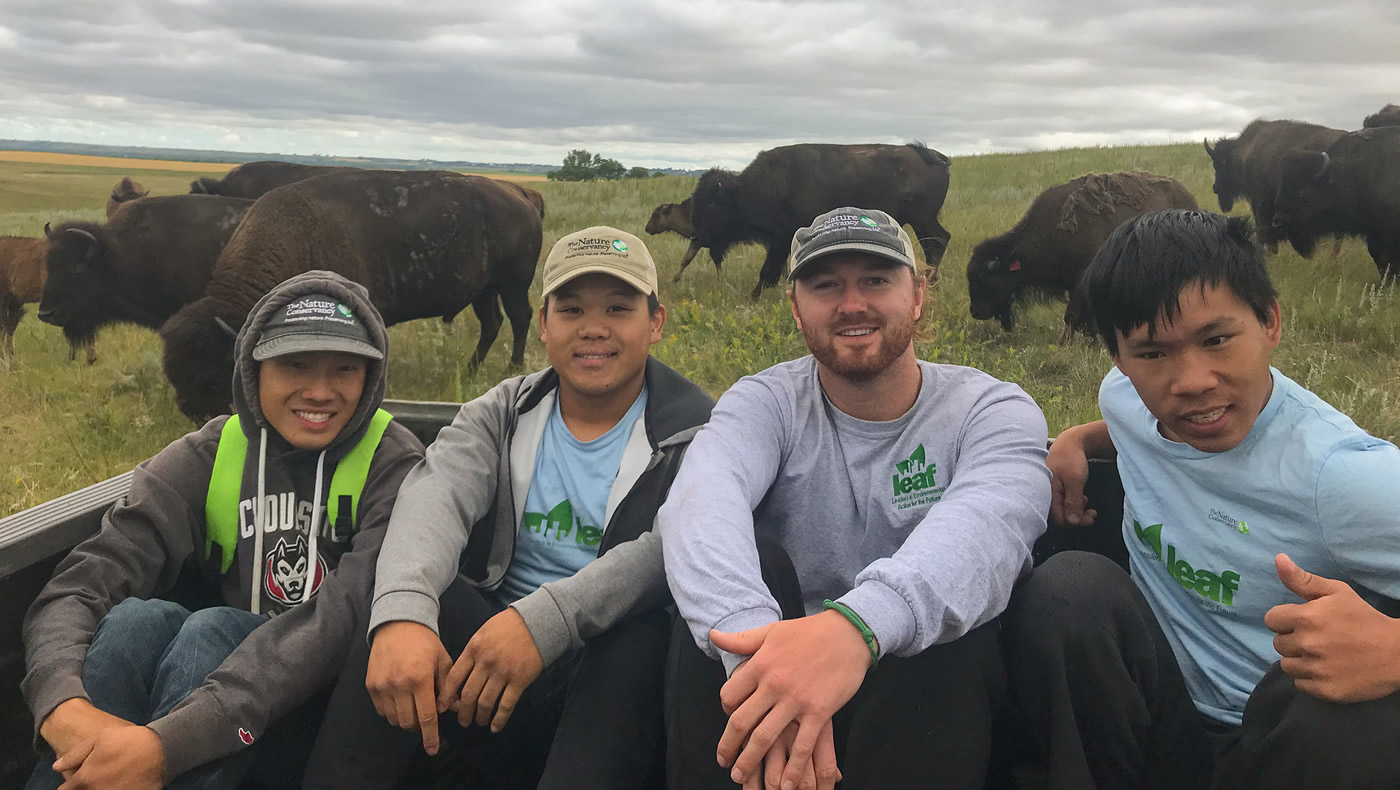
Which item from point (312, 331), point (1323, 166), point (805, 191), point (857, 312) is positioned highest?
point (1323, 166)

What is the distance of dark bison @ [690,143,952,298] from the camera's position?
14.1m

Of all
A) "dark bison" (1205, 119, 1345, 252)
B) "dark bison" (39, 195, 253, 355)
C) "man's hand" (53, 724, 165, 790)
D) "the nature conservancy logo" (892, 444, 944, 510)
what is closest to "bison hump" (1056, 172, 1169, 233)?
"dark bison" (1205, 119, 1345, 252)

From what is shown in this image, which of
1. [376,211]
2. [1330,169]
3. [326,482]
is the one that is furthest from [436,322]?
[1330,169]

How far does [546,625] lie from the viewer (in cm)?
201

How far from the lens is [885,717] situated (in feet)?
5.63

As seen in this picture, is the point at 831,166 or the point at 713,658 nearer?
the point at 713,658

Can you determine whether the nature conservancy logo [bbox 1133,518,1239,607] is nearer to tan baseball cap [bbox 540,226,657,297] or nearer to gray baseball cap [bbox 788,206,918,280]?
gray baseball cap [bbox 788,206,918,280]

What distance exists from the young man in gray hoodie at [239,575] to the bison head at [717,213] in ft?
38.4

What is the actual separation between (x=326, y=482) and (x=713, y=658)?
1.23 metres

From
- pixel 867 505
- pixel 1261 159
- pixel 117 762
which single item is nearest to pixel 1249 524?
pixel 867 505

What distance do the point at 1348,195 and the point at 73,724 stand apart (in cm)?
1264

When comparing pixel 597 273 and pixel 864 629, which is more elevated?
pixel 597 273

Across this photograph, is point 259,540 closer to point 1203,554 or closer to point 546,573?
point 546,573

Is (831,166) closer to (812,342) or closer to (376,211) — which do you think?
(376,211)
